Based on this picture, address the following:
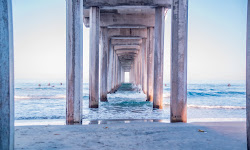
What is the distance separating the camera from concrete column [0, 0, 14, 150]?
8.49 feet

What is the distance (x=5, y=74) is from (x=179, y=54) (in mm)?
4203

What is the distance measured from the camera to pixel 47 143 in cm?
365

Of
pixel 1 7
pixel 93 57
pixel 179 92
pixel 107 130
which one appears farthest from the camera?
pixel 93 57

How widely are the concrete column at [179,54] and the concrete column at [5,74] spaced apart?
160 inches

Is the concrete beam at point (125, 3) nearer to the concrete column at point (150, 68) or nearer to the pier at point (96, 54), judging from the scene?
the pier at point (96, 54)

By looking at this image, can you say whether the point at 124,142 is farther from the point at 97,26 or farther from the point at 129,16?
the point at 129,16

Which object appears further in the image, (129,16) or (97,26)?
→ (129,16)

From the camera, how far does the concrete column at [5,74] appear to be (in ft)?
8.49

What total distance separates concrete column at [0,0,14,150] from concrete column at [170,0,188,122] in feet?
13.3

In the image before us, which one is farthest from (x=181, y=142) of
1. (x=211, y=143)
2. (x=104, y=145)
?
(x=104, y=145)

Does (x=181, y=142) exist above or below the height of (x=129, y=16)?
below

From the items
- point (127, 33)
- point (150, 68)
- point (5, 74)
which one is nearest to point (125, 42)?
point (127, 33)

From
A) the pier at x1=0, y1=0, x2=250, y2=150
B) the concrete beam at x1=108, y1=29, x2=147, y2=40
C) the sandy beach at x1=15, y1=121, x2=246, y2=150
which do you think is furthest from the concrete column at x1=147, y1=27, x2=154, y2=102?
the sandy beach at x1=15, y1=121, x2=246, y2=150

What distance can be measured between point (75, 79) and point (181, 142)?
11.1 feet
